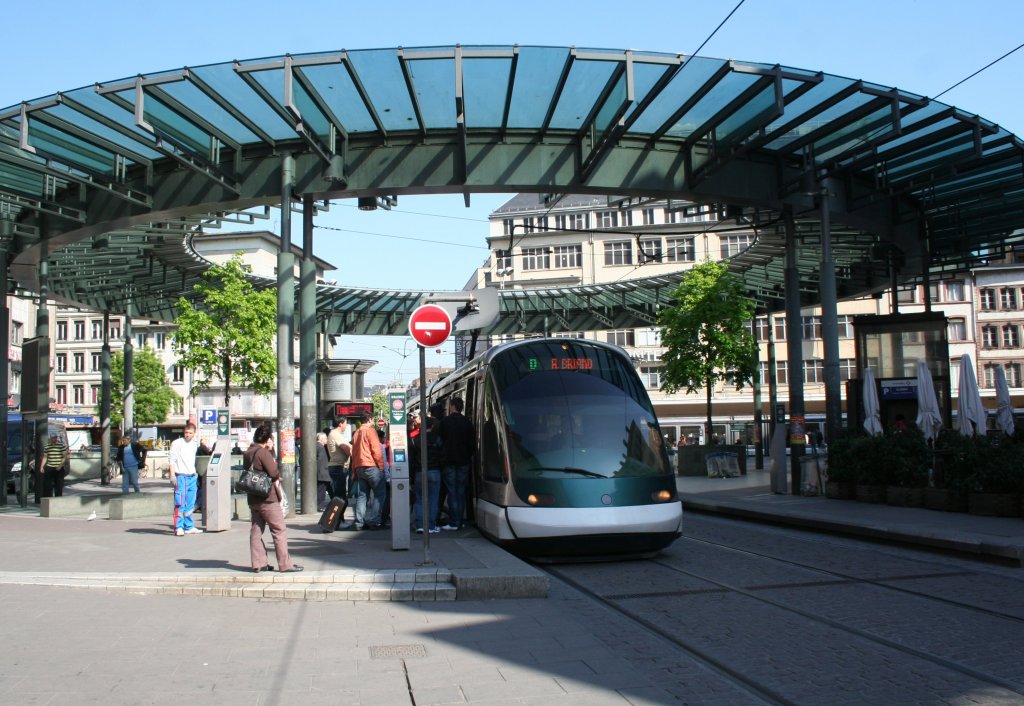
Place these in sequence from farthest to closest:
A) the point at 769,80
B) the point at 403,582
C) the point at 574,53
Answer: the point at 769,80 < the point at 574,53 < the point at 403,582

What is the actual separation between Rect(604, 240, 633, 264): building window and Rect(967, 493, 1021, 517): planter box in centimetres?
6022

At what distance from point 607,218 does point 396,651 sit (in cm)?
7010

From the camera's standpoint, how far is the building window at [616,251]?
7431 centimetres

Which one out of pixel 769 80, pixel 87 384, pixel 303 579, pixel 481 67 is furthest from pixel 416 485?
pixel 87 384

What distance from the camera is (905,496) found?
16.5 metres

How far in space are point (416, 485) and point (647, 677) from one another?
8.39 metres

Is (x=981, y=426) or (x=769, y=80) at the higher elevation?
(x=769, y=80)

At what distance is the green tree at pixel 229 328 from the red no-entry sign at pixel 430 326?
73.6ft

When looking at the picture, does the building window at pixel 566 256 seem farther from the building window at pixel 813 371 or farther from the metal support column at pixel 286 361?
the metal support column at pixel 286 361

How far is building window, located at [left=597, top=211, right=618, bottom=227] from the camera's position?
74938mm

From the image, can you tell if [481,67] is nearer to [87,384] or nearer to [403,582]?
[403,582]

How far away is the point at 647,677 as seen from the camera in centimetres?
629

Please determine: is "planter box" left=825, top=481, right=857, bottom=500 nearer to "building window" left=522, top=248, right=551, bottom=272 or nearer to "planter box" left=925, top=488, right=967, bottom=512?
"planter box" left=925, top=488, right=967, bottom=512

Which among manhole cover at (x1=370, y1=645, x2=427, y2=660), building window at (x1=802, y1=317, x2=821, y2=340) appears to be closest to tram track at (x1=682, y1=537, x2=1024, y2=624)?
manhole cover at (x1=370, y1=645, x2=427, y2=660)
